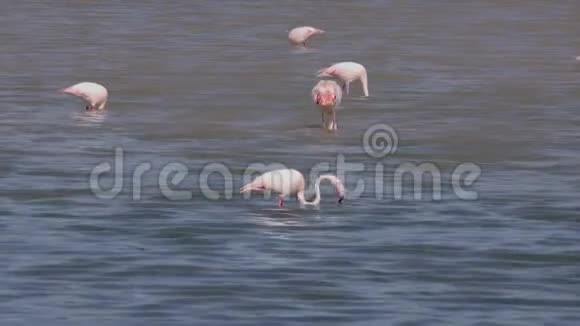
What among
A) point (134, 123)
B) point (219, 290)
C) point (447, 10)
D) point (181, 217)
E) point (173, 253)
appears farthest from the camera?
point (447, 10)

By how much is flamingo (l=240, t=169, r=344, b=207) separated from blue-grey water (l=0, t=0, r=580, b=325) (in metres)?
0.17

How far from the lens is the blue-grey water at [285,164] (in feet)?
48.6

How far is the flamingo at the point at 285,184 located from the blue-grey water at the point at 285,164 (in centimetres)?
17

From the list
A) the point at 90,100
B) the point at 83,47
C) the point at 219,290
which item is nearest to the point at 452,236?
the point at 219,290

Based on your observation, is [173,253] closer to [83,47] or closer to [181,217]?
[181,217]

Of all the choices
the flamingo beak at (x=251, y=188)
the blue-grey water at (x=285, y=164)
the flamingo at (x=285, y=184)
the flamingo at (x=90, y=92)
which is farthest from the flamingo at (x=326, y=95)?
the flamingo beak at (x=251, y=188)

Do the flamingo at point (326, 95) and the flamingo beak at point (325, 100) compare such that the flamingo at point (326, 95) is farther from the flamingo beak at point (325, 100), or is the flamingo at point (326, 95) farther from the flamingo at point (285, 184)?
the flamingo at point (285, 184)

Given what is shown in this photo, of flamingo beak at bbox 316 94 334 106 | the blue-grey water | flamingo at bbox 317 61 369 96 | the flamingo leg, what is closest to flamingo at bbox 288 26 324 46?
the blue-grey water

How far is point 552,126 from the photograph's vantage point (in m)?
23.5

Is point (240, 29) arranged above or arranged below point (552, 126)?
above

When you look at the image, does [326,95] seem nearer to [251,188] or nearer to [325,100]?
[325,100]

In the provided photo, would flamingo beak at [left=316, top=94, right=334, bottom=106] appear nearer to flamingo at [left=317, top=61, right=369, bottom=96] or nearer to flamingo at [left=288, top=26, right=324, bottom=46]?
flamingo at [left=317, top=61, right=369, bottom=96]

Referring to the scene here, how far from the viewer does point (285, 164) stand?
2056 cm

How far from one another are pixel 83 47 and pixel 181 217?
1398 cm
